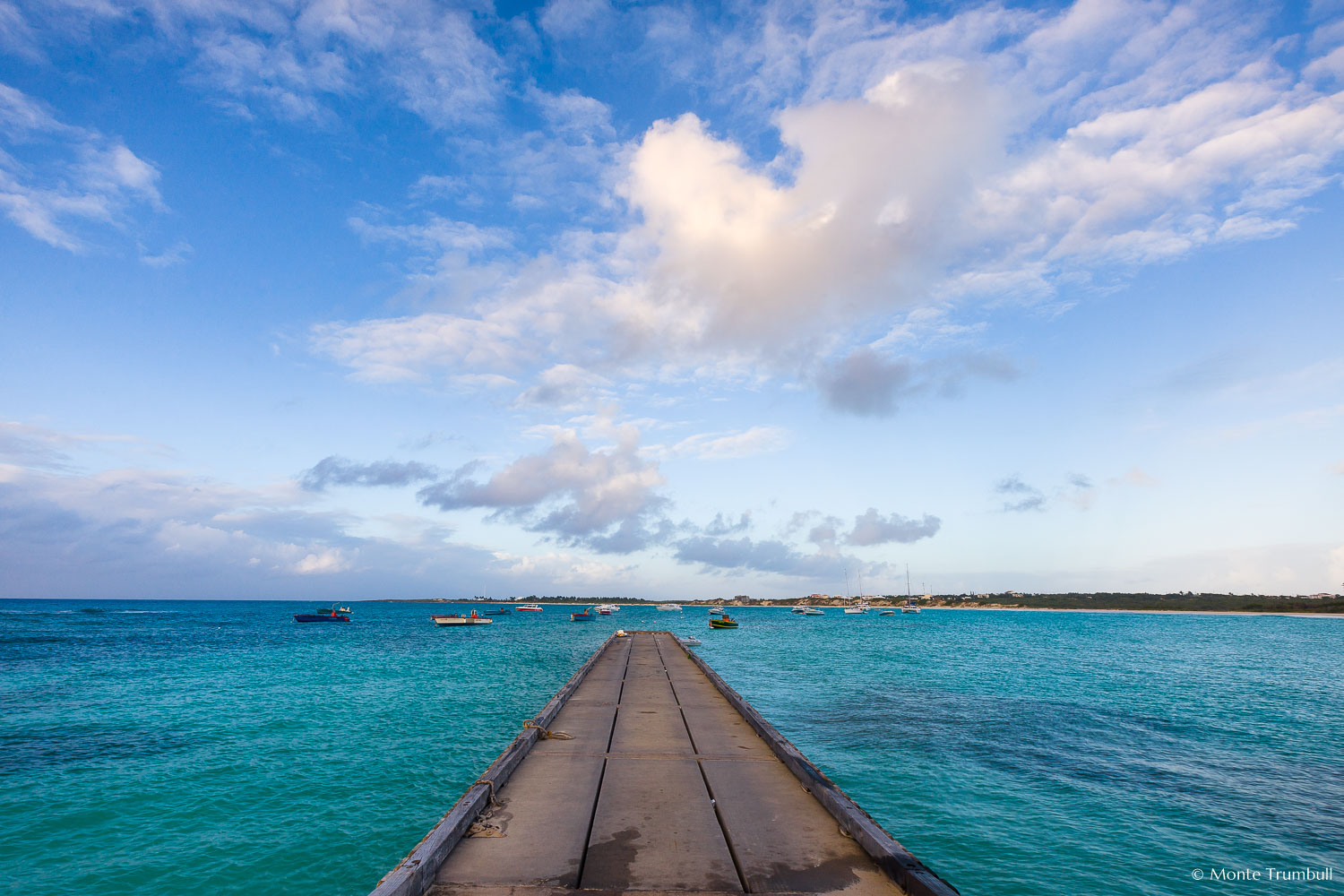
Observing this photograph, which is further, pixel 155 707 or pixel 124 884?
pixel 155 707

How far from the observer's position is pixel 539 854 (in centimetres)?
693

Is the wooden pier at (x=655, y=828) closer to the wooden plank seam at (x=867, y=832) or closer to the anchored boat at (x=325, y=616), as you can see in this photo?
the wooden plank seam at (x=867, y=832)

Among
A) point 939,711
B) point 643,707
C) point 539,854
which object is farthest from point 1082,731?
point 539,854

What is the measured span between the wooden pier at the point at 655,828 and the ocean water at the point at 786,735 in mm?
3545

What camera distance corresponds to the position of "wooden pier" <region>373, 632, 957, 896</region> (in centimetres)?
621

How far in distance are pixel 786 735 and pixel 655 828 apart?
1376cm

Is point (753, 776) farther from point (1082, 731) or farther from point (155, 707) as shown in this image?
point (155, 707)

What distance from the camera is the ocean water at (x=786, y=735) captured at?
11180 mm

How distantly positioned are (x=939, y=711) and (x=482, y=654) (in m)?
33.3

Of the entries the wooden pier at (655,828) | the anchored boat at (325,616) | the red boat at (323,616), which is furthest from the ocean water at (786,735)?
the anchored boat at (325,616)

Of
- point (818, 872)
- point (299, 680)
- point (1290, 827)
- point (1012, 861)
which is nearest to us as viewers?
point (818, 872)

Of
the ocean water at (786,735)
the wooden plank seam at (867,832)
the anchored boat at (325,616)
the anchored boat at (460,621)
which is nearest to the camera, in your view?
the wooden plank seam at (867,832)

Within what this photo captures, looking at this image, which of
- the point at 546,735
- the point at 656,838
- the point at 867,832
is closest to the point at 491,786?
the point at 656,838

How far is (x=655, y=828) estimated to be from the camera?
25.9 feet
